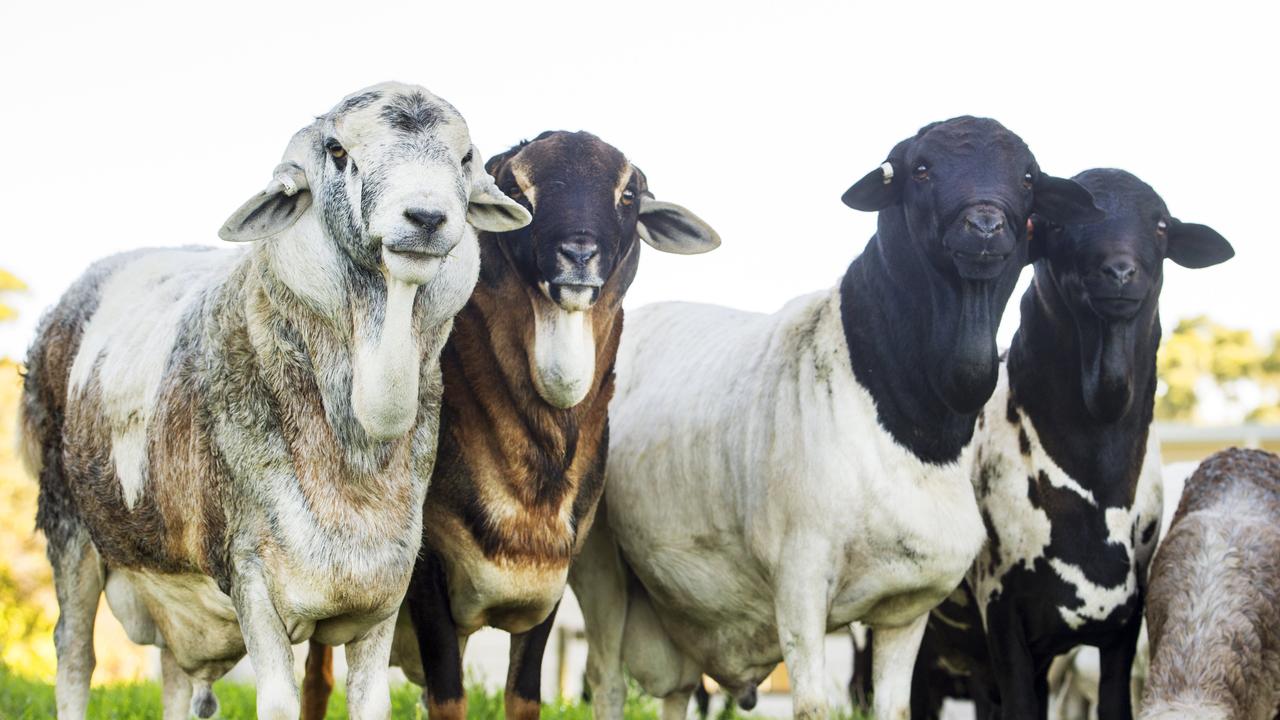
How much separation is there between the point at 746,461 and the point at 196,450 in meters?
2.28

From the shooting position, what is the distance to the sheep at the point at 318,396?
4.37 meters

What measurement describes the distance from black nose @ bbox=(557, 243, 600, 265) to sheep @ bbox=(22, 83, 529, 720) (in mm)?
279

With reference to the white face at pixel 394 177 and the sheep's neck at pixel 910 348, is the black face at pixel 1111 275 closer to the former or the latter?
the sheep's neck at pixel 910 348

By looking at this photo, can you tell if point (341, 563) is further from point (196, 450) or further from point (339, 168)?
point (339, 168)

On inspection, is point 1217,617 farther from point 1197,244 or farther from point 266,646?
point 266,646

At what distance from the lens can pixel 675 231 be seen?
578 centimetres

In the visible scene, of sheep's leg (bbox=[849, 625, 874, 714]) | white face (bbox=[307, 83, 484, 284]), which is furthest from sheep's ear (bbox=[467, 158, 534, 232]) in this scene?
sheep's leg (bbox=[849, 625, 874, 714])

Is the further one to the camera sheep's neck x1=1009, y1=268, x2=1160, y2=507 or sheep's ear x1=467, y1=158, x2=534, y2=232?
sheep's neck x1=1009, y1=268, x2=1160, y2=507

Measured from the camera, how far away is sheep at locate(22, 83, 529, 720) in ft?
14.3

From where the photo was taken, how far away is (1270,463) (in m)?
6.70

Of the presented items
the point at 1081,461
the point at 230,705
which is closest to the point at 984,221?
the point at 1081,461

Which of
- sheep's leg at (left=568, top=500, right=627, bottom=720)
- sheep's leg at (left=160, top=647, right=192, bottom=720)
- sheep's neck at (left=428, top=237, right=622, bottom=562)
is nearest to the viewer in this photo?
sheep's neck at (left=428, top=237, right=622, bottom=562)

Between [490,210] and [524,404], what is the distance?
91cm

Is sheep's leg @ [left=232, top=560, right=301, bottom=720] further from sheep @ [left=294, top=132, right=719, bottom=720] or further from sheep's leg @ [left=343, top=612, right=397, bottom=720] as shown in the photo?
sheep @ [left=294, top=132, right=719, bottom=720]
